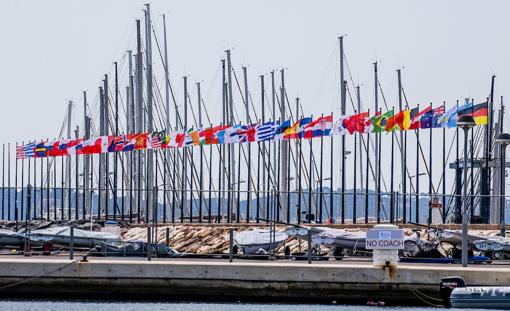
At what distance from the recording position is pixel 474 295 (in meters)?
36.4

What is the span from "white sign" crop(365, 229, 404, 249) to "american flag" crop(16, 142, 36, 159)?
178 feet

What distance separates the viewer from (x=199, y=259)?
44.5m

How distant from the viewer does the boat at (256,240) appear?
171 feet

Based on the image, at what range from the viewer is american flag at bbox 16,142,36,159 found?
91000 millimetres

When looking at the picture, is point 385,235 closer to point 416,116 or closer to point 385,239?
point 385,239

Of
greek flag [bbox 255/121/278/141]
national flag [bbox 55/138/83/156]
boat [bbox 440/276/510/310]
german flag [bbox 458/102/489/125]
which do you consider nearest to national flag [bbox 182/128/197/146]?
greek flag [bbox 255/121/278/141]

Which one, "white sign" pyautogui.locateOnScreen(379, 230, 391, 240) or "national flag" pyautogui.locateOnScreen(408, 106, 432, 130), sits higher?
"national flag" pyautogui.locateOnScreen(408, 106, 432, 130)

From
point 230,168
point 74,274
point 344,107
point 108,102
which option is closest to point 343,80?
point 344,107

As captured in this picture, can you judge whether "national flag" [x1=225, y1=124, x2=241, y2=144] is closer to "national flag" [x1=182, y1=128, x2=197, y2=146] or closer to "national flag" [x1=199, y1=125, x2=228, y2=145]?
"national flag" [x1=199, y1=125, x2=228, y2=145]

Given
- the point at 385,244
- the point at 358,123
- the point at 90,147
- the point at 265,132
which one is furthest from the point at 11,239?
the point at 90,147

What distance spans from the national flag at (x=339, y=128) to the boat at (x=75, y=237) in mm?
21643

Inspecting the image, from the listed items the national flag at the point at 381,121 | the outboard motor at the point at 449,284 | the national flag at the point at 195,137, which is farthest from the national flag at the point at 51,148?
the outboard motor at the point at 449,284

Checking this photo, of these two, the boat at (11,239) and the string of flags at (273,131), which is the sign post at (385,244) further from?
the string of flags at (273,131)

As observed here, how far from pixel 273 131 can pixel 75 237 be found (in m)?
27.2
